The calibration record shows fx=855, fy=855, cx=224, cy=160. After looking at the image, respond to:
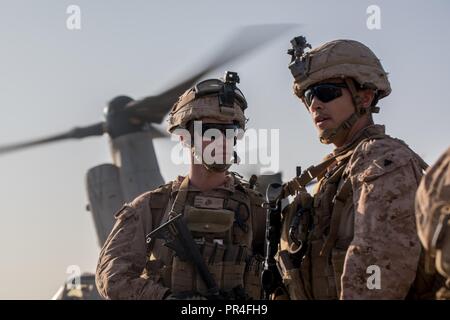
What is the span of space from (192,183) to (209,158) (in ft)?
1.19

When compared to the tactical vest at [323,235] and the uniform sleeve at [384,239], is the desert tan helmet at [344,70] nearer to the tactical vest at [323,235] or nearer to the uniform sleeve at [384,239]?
the tactical vest at [323,235]

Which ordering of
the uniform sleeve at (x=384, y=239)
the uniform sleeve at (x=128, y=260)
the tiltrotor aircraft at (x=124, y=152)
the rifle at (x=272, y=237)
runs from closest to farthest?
the uniform sleeve at (x=384, y=239)
the rifle at (x=272, y=237)
the uniform sleeve at (x=128, y=260)
the tiltrotor aircraft at (x=124, y=152)

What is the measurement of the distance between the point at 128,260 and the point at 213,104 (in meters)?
1.49

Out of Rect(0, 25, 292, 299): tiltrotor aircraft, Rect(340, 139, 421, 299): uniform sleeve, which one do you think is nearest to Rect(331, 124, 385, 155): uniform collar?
Rect(340, 139, 421, 299): uniform sleeve

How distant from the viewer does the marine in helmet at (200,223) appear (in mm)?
6754

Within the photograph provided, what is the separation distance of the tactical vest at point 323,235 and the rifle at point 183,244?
1.07 meters

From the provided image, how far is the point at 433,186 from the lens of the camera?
148 inches

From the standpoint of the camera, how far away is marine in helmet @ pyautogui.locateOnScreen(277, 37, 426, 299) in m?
4.74

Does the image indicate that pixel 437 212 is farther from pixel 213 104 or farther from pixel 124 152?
pixel 124 152

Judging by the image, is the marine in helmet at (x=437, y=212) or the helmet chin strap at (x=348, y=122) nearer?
the marine in helmet at (x=437, y=212)

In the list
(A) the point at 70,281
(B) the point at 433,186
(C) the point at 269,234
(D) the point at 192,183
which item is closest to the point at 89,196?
(A) the point at 70,281

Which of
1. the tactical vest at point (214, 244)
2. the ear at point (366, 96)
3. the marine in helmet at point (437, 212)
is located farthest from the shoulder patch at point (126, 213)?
the marine in helmet at point (437, 212)

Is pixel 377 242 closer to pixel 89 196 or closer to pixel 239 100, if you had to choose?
pixel 239 100

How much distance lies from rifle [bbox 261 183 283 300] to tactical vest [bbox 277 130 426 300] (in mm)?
75
